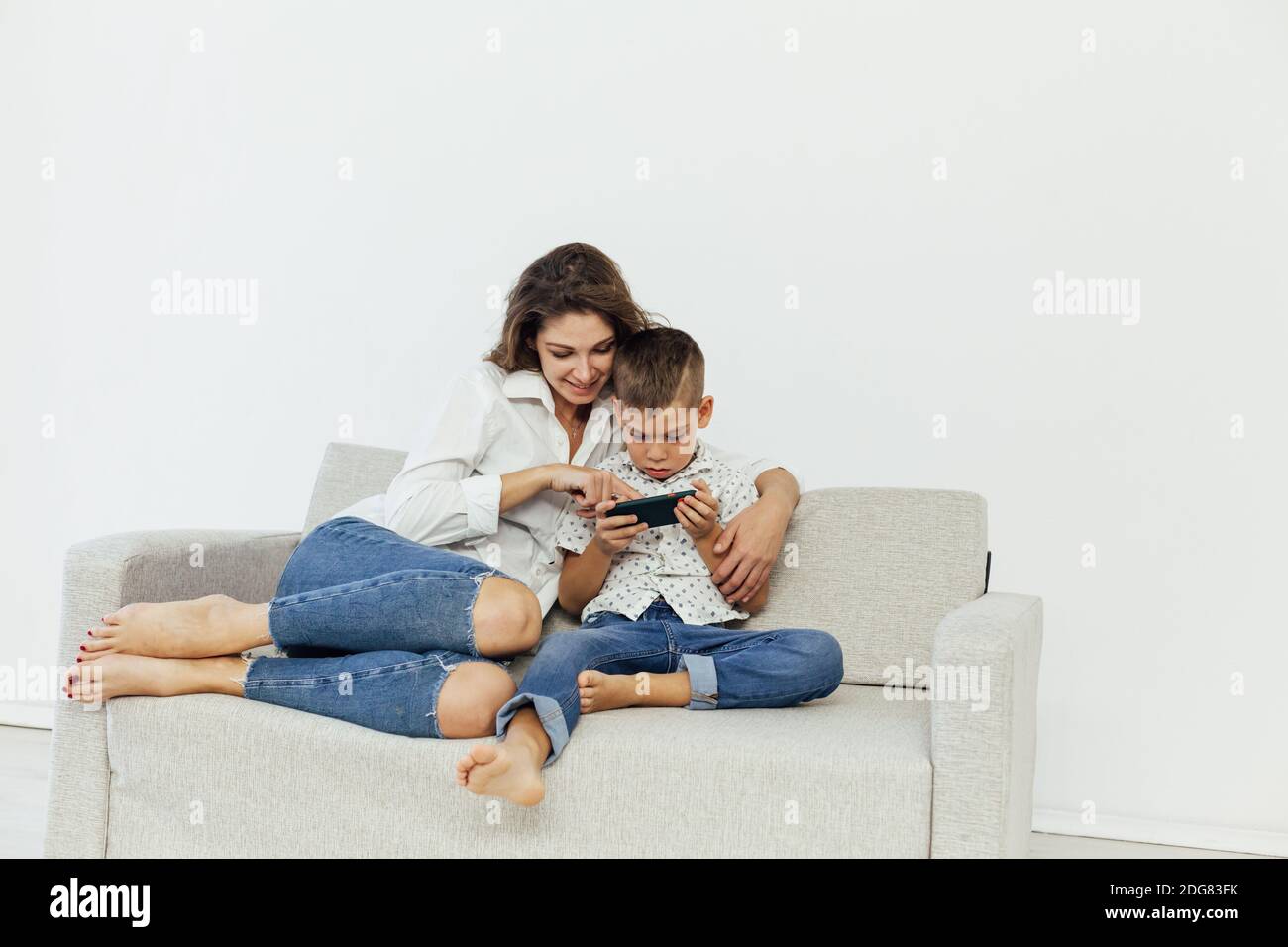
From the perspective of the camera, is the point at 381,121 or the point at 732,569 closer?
the point at 732,569

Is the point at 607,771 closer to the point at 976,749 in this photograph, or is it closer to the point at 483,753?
the point at 483,753

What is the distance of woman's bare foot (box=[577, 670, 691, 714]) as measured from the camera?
1688mm

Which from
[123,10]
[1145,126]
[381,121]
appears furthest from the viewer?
[123,10]

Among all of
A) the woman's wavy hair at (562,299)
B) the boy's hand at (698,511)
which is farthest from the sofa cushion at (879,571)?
the woman's wavy hair at (562,299)

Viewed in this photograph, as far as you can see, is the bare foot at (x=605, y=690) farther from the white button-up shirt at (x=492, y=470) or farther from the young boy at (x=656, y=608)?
the white button-up shirt at (x=492, y=470)

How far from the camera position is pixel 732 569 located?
1.97 m

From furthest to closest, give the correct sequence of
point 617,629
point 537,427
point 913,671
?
point 537,427
point 913,671
point 617,629

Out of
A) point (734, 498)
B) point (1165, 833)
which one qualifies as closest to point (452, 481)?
point (734, 498)

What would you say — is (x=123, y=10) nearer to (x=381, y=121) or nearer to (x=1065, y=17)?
(x=381, y=121)

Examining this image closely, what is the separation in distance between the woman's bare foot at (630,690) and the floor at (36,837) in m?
1.08

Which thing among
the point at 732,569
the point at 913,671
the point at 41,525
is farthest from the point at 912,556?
the point at 41,525

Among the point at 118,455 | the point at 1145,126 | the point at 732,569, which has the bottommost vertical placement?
the point at 732,569

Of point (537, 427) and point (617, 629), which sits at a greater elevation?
point (537, 427)

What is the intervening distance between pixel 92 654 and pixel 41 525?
6.32 feet
